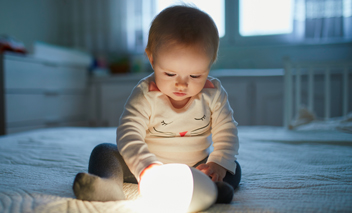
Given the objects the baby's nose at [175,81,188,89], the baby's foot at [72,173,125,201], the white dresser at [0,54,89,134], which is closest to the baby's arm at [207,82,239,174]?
the baby's nose at [175,81,188,89]

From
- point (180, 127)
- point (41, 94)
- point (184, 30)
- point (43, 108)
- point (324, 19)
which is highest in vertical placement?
point (324, 19)

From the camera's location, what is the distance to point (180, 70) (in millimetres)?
609

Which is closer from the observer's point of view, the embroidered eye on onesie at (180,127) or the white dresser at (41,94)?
the embroidered eye on onesie at (180,127)

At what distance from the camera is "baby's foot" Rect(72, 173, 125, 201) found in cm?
51

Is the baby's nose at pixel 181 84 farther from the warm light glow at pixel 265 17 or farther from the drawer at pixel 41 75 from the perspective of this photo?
the warm light glow at pixel 265 17

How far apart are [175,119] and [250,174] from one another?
266 millimetres

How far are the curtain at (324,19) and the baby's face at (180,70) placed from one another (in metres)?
2.30

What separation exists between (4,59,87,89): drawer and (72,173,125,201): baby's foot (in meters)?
1.84

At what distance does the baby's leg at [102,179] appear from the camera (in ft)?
1.69

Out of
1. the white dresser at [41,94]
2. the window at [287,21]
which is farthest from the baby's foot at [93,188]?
the window at [287,21]

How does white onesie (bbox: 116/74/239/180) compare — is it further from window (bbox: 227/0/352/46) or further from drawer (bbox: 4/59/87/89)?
window (bbox: 227/0/352/46)

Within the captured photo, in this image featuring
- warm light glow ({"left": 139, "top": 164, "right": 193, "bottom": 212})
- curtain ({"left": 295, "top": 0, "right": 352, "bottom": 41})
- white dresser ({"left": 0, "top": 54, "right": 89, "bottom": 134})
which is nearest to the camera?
warm light glow ({"left": 139, "top": 164, "right": 193, "bottom": 212})

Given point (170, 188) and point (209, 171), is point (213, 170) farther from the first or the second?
point (170, 188)

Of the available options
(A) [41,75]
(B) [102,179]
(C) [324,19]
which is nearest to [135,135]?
(B) [102,179]
